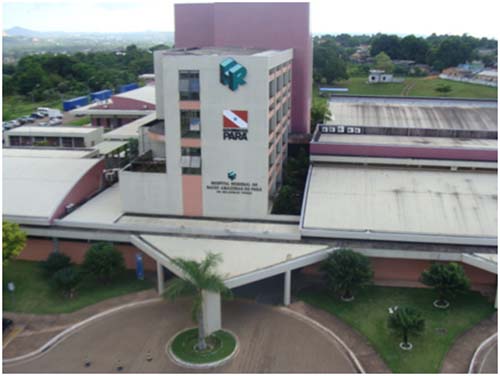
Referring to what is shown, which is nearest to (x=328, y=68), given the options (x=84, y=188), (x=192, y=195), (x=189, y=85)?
(x=84, y=188)

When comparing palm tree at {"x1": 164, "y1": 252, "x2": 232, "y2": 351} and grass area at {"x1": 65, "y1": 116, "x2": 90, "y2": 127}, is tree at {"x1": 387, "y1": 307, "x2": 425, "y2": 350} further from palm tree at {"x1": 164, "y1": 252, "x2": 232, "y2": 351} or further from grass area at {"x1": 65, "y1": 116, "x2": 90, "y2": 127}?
grass area at {"x1": 65, "y1": 116, "x2": 90, "y2": 127}

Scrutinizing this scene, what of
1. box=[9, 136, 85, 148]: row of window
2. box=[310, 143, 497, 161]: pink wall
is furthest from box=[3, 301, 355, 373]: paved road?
box=[9, 136, 85, 148]: row of window

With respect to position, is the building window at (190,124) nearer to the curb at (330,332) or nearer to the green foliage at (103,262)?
the green foliage at (103,262)

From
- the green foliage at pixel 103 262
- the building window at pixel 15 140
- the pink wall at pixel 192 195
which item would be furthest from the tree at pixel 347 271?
the building window at pixel 15 140

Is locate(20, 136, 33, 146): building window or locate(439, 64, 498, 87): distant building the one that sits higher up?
locate(439, 64, 498, 87): distant building

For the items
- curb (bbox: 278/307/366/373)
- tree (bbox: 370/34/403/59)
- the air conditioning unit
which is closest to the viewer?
curb (bbox: 278/307/366/373)

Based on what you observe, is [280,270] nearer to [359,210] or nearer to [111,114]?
[359,210]

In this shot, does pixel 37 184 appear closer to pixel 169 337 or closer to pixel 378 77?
pixel 169 337
